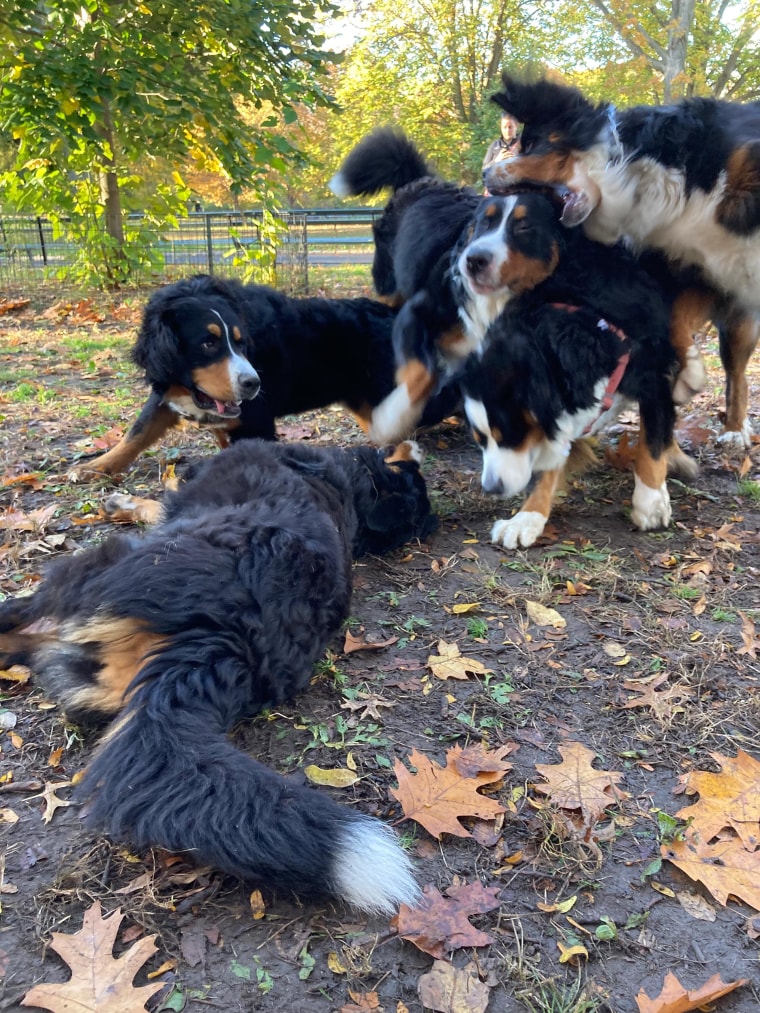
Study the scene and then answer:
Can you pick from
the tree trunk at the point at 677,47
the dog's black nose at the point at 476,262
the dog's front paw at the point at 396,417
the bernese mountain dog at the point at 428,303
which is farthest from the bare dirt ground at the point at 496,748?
the tree trunk at the point at 677,47

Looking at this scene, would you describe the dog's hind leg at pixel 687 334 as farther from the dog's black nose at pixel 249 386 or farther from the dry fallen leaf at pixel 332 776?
the dry fallen leaf at pixel 332 776

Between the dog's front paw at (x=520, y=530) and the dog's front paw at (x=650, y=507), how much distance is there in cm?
52

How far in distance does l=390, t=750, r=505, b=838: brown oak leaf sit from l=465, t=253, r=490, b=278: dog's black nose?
249cm

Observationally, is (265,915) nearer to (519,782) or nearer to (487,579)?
(519,782)

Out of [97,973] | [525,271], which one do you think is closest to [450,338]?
[525,271]

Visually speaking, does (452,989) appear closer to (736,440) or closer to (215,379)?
(215,379)

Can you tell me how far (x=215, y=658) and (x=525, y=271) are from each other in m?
2.53

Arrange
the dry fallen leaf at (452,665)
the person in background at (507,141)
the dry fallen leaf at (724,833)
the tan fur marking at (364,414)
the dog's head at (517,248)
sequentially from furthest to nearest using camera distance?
1. the tan fur marking at (364,414)
2. the person in background at (507,141)
3. the dog's head at (517,248)
4. the dry fallen leaf at (452,665)
5. the dry fallen leaf at (724,833)

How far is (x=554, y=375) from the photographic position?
3484 millimetres

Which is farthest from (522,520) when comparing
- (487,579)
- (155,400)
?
(155,400)

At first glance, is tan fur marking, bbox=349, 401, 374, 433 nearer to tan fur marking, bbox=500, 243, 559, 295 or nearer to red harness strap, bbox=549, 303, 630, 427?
tan fur marking, bbox=500, 243, 559, 295

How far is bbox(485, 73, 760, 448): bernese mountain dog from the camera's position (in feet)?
11.4

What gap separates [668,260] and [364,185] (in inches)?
105

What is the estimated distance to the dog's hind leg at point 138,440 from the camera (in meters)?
4.40
